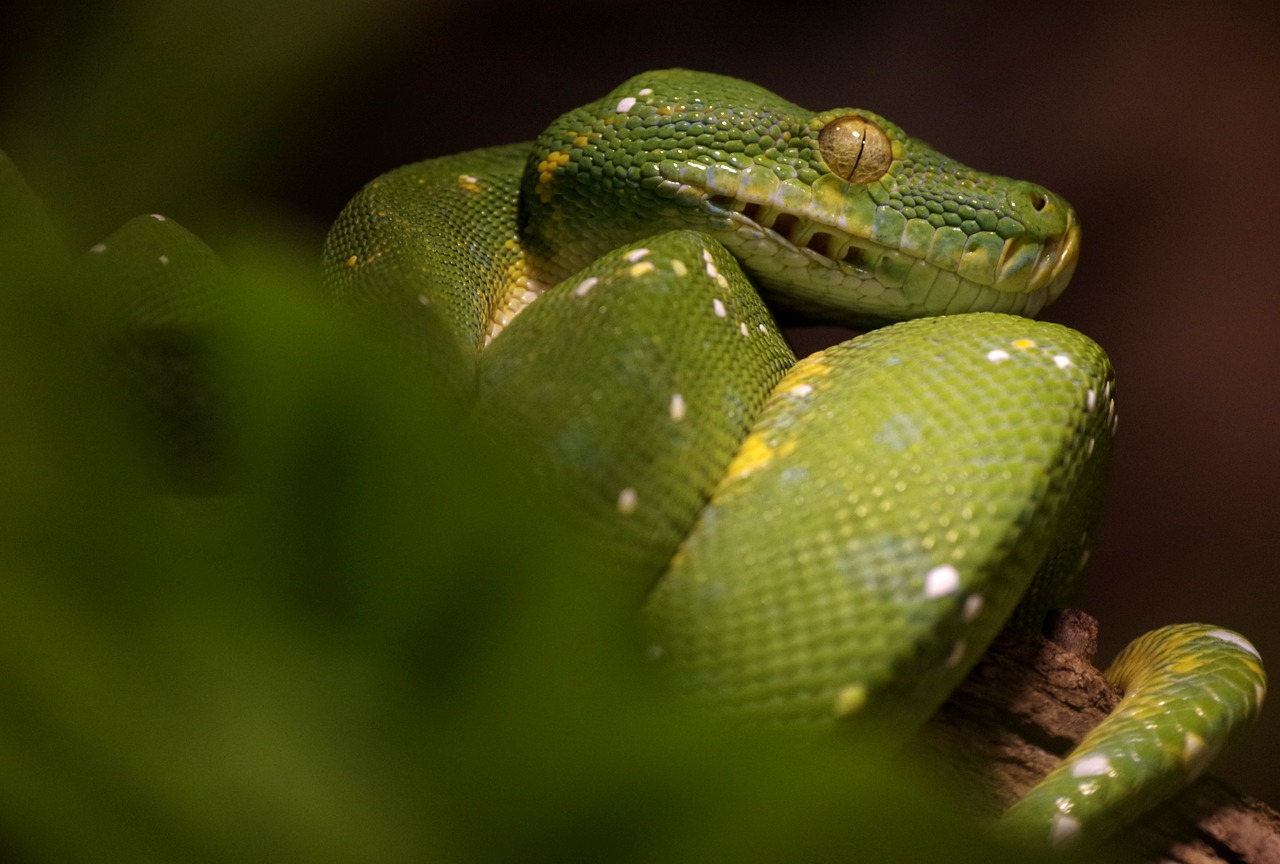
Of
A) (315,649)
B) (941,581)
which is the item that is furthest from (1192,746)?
(315,649)

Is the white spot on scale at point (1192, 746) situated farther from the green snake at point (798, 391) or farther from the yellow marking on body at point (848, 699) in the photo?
the yellow marking on body at point (848, 699)

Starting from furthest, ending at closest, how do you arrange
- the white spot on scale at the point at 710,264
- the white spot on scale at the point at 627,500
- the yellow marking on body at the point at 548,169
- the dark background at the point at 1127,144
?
the dark background at the point at 1127,144
the yellow marking on body at the point at 548,169
the white spot on scale at the point at 710,264
the white spot on scale at the point at 627,500

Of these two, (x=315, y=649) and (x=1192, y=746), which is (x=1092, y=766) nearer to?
(x=1192, y=746)

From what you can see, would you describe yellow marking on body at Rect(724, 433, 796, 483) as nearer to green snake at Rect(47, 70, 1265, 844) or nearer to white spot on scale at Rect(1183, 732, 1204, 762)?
green snake at Rect(47, 70, 1265, 844)

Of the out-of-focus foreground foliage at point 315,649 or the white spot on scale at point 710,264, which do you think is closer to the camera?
the out-of-focus foreground foliage at point 315,649

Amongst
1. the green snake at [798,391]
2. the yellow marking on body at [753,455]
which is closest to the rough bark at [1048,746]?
the green snake at [798,391]

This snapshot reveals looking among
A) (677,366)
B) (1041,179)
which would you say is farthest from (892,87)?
(677,366)
